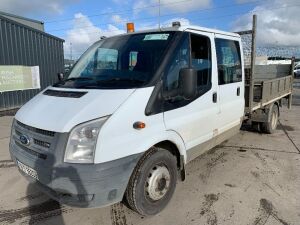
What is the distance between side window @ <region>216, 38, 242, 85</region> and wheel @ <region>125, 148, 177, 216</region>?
5.81ft

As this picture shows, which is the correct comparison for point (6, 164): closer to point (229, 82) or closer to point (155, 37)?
point (155, 37)

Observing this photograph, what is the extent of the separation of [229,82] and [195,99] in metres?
1.24

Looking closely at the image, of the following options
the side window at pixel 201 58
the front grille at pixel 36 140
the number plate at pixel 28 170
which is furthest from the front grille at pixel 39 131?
the side window at pixel 201 58

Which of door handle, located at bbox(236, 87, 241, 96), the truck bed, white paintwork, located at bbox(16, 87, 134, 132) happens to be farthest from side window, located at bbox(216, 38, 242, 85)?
white paintwork, located at bbox(16, 87, 134, 132)

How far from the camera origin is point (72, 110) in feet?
10.5

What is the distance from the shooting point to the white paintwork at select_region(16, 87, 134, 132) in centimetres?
309

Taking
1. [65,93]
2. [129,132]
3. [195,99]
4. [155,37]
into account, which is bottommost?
[129,132]

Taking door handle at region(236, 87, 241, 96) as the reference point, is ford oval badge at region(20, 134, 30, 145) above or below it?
below

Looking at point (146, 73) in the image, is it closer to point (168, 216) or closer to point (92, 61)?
point (92, 61)

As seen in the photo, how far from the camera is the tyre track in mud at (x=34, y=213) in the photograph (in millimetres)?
3834

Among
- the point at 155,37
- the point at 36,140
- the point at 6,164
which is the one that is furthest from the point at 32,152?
the point at 6,164

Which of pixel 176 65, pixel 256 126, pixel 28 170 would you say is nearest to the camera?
pixel 28 170

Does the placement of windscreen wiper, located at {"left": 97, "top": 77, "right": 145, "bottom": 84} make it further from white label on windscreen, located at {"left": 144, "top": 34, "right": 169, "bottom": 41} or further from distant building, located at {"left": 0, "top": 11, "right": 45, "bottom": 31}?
distant building, located at {"left": 0, "top": 11, "right": 45, "bottom": 31}

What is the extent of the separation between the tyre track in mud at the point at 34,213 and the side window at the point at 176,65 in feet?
6.90
